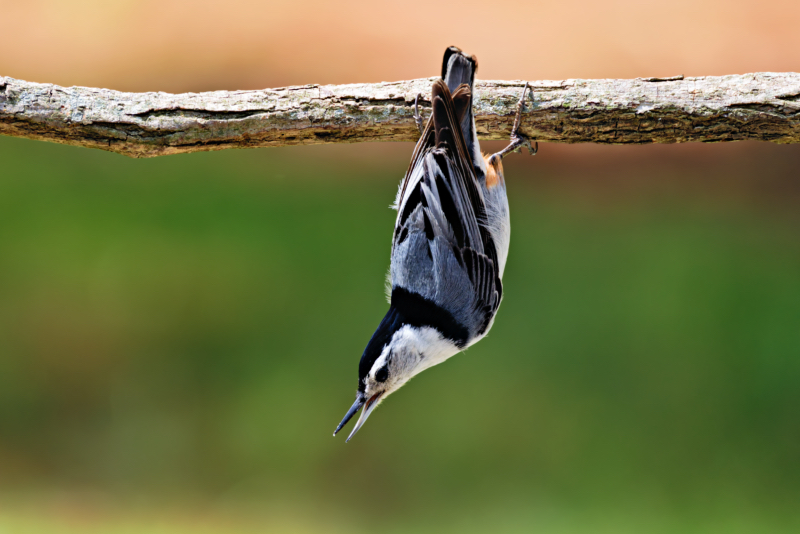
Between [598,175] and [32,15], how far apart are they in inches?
132

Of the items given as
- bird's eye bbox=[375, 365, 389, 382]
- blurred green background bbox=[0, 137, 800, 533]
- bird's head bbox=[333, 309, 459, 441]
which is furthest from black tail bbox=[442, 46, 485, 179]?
blurred green background bbox=[0, 137, 800, 533]

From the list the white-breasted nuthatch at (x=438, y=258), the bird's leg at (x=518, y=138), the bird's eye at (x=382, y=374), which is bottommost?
the bird's eye at (x=382, y=374)

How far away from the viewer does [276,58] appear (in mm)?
3537

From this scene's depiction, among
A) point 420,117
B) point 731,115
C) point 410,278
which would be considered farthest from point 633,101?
point 410,278

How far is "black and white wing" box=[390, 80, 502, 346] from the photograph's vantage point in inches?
66.9

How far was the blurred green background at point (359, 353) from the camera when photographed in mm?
3150

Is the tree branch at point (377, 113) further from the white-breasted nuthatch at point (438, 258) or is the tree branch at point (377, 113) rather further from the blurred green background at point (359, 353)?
the blurred green background at point (359, 353)

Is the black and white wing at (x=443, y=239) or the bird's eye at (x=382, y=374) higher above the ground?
the black and white wing at (x=443, y=239)

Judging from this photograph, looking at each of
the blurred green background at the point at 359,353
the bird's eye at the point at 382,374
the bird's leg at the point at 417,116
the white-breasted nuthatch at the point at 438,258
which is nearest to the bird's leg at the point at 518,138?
the white-breasted nuthatch at the point at 438,258

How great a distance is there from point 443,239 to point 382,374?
39 centimetres

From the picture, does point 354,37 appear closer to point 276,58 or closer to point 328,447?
point 276,58

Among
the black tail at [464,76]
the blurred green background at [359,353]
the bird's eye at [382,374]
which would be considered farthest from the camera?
the blurred green background at [359,353]

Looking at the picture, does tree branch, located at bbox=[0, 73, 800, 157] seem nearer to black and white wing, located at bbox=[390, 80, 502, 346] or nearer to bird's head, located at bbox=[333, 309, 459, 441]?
black and white wing, located at bbox=[390, 80, 502, 346]

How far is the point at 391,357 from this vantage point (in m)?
1.61
